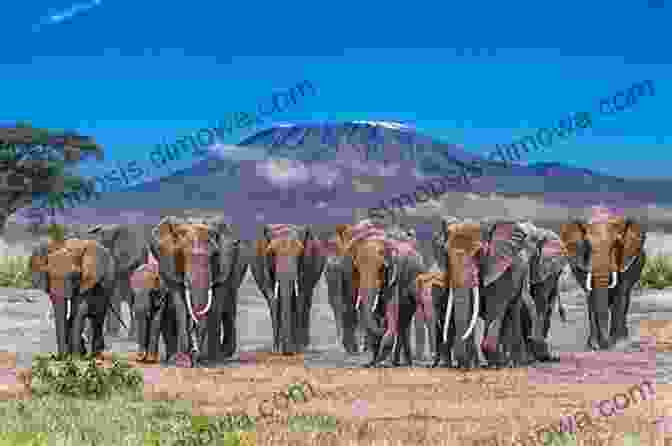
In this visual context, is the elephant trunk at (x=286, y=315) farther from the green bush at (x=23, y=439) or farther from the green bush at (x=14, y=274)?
the green bush at (x=14, y=274)

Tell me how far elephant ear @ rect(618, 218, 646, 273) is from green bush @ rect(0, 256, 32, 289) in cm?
2206

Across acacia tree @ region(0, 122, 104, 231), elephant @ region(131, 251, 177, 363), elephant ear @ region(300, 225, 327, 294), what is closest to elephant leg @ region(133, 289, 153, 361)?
elephant @ region(131, 251, 177, 363)

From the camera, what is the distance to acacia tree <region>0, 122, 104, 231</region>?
55.6 metres

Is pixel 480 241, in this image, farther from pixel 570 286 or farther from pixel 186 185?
pixel 186 185

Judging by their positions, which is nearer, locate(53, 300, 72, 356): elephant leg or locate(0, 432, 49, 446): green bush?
locate(0, 432, 49, 446): green bush

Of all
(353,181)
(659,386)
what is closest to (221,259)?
(659,386)

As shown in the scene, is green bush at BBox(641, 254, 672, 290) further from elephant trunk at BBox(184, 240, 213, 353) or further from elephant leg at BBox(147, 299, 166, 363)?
elephant trunk at BBox(184, 240, 213, 353)

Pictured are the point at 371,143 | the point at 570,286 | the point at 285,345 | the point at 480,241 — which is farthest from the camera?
the point at 371,143

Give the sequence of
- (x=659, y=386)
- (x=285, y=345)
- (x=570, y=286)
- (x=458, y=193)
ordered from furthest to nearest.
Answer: (x=458, y=193) < (x=570, y=286) < (x=285, y=345) < (x=659, y=386)

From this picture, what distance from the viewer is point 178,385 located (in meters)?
16.0

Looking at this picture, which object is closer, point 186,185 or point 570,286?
point 570,286

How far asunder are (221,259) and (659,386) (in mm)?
7398

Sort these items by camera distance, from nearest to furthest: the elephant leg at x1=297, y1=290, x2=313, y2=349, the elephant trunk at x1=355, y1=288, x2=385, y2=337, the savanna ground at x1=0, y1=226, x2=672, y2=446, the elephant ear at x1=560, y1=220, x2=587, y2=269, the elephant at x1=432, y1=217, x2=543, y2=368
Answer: the savanna ground at x1=0, y1=226, x2=672, y2=446 < the elephant at x1=432, y1=217, x2=543, y2=368 < the elephant trunk at x1=355, y1=288, x2=385, y2=337 < the elephant leg at x1=297, y1=290, x2=313, y2=349 < the elephant ear at x1=560, y1=220, x2=587, y2=269

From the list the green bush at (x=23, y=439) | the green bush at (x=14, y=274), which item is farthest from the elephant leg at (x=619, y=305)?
the green bush at (x=14, y=274)
